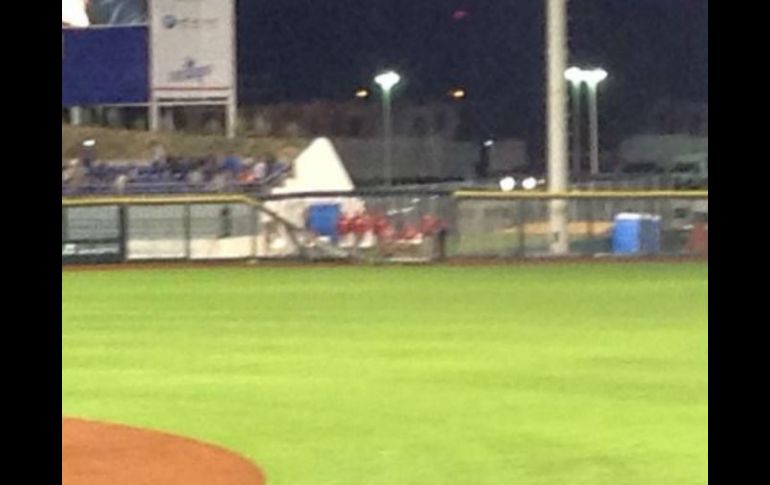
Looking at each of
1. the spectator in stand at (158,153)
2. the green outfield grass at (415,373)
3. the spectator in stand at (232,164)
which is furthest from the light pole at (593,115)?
the green outfield grass at (415,373)

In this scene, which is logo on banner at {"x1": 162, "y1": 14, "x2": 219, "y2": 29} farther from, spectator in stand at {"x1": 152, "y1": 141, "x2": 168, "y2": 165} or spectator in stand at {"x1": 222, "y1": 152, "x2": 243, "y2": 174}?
spectator in stand at {"x1": 152, "y1": 141, "x2": 168, "y2": 165}

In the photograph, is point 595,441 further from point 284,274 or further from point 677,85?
point 677,85

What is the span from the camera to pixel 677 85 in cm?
2922

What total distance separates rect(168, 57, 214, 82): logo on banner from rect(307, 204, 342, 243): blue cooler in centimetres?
220

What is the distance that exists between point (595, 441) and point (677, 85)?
24.8 meters

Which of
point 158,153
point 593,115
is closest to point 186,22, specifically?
point 158,153

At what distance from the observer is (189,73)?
16.2 meters

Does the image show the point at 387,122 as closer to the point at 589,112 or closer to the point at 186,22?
the point at 589,112

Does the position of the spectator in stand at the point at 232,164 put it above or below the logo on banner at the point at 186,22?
below

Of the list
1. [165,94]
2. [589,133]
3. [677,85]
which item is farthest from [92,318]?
[677,85]

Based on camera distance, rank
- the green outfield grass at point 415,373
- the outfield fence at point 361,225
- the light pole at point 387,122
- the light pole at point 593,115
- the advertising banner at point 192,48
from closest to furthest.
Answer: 1. the green outfield grass at point 415,373
2. the outfield fence at point 361,225
3. the advertising banner at point 192,48
4. the light pole at point 593,115
5. the light pole at point 387,122

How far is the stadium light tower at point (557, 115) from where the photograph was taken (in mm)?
14914

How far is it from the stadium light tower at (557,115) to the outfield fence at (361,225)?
0.36 feet

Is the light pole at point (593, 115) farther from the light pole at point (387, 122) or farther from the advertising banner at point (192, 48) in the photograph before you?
the advertising banner at point (192, 48)
